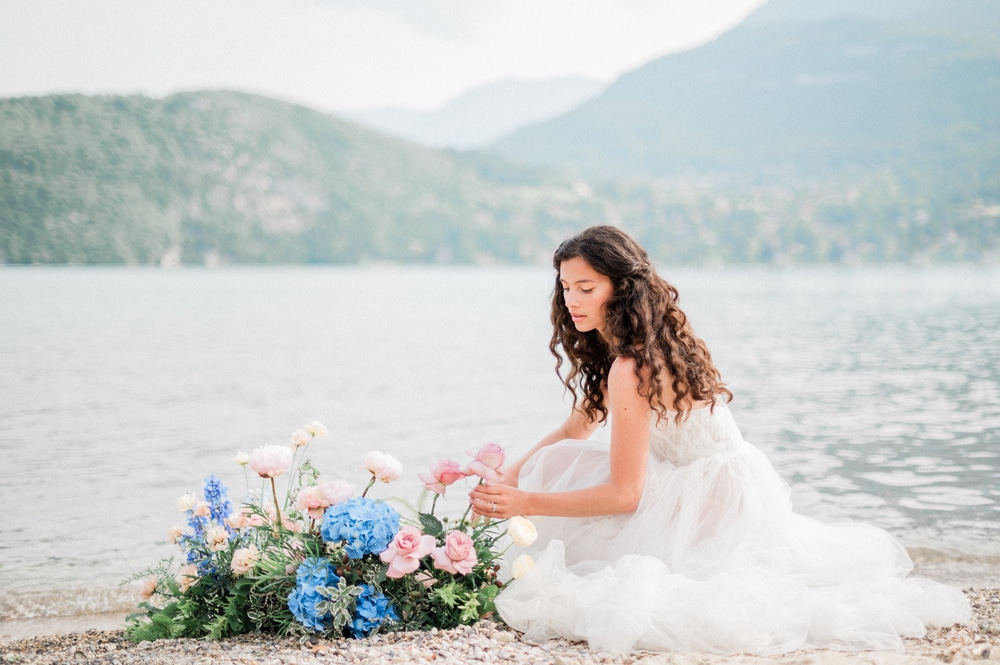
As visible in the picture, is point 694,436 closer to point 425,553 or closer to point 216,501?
point 425,553

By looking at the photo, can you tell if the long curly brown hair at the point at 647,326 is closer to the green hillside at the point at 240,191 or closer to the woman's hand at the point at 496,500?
the woman's hand at the point at 496,500

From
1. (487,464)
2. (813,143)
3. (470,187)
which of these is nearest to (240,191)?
(470,187)

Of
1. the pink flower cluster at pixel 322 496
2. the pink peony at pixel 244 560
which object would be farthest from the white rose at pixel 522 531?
the pink peony at pixel 244 560

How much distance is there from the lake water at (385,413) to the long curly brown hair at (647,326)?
3.21m

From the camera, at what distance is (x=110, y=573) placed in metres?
5.79

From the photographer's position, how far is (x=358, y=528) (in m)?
3.13

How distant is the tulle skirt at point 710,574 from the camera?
3.00 metres

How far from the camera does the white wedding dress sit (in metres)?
3.01

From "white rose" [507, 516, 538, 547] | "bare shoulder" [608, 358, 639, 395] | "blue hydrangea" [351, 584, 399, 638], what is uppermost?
"bare shoulder" [608, 358, 639, 395]

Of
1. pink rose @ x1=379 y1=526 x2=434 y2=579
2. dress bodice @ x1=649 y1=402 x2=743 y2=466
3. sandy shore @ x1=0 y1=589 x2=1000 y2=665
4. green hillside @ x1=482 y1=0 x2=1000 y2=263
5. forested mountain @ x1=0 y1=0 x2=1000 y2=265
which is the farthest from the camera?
green hillside @ x1=482 y1=0 x2=1000 y2=263

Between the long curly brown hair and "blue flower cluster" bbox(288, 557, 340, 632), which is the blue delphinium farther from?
the long curly brown hair

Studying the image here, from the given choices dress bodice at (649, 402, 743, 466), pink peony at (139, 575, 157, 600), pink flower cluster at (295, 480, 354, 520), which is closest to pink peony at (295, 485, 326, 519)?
pink flower cluster at (295, 480, 354, 520)

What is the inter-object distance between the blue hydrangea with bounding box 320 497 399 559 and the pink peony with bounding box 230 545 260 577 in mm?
310

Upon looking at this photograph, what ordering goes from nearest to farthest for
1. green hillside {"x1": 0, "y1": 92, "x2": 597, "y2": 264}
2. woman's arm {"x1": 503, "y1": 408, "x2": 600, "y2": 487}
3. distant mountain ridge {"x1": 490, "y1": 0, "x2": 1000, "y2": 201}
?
woman's arm {"x1": 503, "y1": 408, "x2": 600, "y2": 487}, green hillside {"x1": 0, "y1": 92, "x2": 597, "y2": 264}, distant mountain ridge {"x1": 490, "y1": 0, "x2": 1000, "y2": 201}
